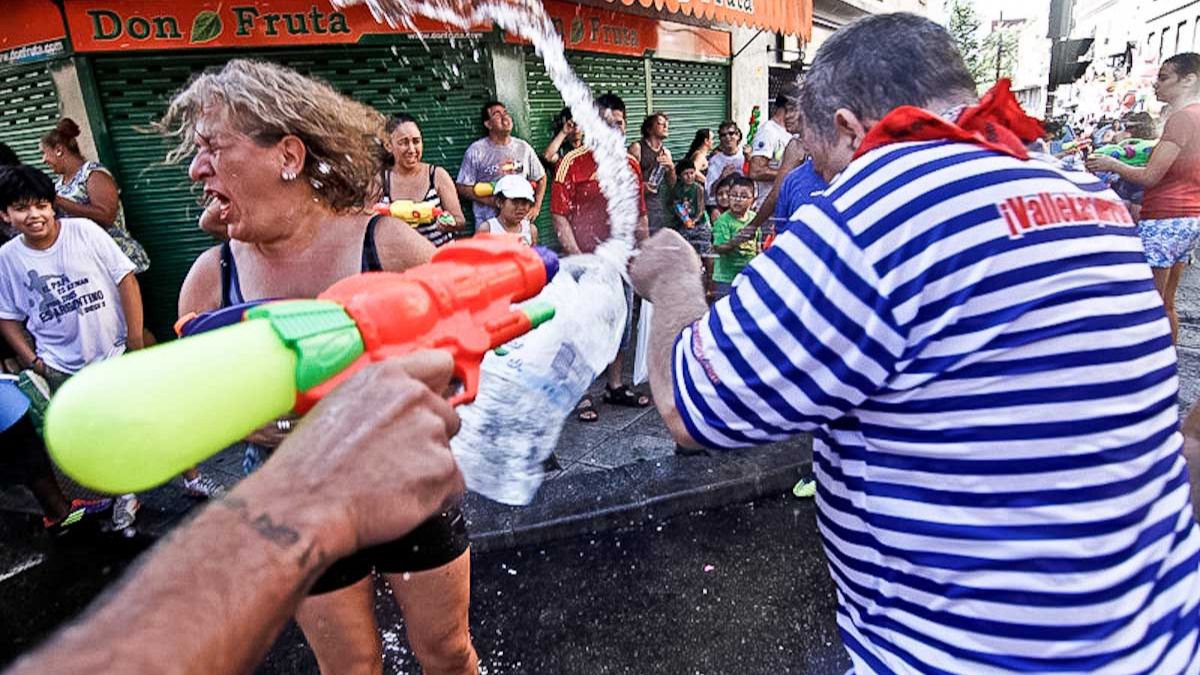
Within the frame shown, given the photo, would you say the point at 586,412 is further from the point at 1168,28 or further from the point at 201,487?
the point at 1168,28

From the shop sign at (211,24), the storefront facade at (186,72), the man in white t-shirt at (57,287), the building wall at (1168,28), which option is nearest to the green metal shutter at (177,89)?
the storefront facade at (186,72)

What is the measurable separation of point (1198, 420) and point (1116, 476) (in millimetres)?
774

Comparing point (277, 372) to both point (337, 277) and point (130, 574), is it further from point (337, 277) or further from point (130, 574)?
point (337, 277)

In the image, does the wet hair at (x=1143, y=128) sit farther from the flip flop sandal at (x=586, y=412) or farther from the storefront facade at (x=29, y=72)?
the storefront facade at (x=29, y=72)

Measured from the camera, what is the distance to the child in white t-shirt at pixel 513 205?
15.4 feet

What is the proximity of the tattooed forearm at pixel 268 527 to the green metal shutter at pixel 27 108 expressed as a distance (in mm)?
6888

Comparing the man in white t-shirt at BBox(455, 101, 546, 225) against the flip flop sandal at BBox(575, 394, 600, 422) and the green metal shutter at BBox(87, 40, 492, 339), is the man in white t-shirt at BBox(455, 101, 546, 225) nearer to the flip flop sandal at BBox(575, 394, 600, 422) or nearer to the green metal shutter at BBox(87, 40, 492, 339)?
the green metal shutter at BBox(87, 40, 492, 339)

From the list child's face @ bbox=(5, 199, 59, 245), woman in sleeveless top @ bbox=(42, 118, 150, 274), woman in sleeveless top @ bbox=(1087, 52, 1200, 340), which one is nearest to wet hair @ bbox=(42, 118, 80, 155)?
woman in sleeveless top @ bbox=(42, 118, 150, 274)

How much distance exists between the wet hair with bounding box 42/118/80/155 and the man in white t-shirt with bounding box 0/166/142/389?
1553 mm

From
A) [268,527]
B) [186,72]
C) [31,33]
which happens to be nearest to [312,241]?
[268,527]

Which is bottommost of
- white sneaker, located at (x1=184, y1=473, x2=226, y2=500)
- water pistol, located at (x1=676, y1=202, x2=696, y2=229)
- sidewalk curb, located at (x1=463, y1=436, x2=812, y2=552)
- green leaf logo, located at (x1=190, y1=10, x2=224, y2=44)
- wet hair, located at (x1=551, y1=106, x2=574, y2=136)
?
sidewalk curb, located at (x1=463, y1=436, x2=812, y2=552)

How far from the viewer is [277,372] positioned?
79 cm

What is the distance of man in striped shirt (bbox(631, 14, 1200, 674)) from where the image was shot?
38.3 inches

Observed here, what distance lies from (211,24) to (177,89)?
2.07 feet
